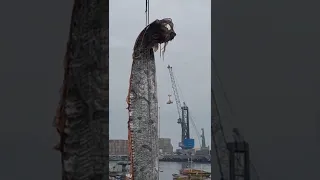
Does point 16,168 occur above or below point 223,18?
below

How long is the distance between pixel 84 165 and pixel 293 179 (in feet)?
3.00

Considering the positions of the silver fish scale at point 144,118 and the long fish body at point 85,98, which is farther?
the silver fish scale at point 144,118

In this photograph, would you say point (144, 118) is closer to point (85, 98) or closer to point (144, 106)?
point (144, 106)

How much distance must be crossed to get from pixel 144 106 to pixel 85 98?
1.53m

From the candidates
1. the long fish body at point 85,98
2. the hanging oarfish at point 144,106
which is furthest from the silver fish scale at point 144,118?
the long fish body at point 85,98

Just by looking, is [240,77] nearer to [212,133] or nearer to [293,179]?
[212,133]

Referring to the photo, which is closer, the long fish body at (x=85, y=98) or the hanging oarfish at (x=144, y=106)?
the long fish body at (x=85, y=98)

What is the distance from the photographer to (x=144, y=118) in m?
3.23

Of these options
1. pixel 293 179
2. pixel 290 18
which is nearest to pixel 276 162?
pixel 293 179

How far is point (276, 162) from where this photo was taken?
1856 mm

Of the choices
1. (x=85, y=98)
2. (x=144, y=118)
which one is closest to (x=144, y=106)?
(x=144, y=118)

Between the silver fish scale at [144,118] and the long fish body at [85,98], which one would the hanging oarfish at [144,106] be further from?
the long fish body at [85,98]

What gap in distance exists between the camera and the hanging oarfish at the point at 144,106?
3.20 m

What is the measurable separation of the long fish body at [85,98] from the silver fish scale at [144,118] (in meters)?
1.48
